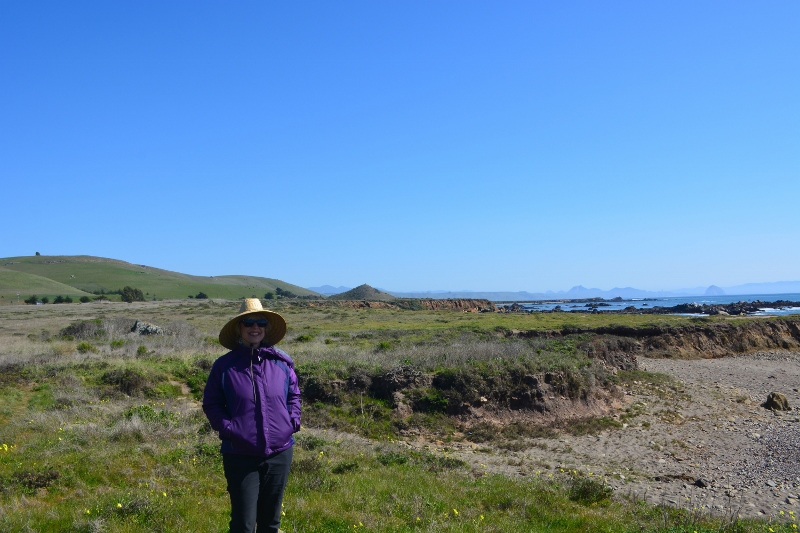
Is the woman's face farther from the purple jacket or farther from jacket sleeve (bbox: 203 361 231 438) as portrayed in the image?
jacket sleeve (bbox: 203 361 231 438)

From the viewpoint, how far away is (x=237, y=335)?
477 centimetres

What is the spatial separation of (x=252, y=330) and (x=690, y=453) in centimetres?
1368

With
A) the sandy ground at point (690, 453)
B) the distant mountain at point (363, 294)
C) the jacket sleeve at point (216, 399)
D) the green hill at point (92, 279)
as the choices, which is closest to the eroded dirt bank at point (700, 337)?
the sandy ground at point (690, 453)

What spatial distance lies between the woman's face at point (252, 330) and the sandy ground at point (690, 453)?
748cm

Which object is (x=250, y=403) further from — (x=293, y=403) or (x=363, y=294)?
(x=363, y=294)

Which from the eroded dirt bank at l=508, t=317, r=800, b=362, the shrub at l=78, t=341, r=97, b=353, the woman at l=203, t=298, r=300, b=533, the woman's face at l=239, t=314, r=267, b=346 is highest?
the woman's face at l=239, t=314, r=267, b=346

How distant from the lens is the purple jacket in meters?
4.13

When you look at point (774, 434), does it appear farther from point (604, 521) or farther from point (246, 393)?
point (246, 393)

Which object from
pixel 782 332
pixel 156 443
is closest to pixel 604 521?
pixel 156 443

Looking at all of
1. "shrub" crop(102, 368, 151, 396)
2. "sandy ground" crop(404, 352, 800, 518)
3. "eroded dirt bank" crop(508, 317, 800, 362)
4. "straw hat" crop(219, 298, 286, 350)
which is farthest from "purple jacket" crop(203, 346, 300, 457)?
"eroded dirt bank" crop(508, 317, 800, 362)

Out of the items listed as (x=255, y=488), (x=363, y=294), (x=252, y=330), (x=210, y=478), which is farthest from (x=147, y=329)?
(x=363, y=294)

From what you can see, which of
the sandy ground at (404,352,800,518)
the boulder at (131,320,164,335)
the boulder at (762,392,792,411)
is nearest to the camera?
the sandy ground at (404,352,800,518)

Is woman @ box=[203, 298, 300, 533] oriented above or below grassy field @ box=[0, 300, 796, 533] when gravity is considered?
above

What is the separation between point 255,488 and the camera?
4.22 meters
